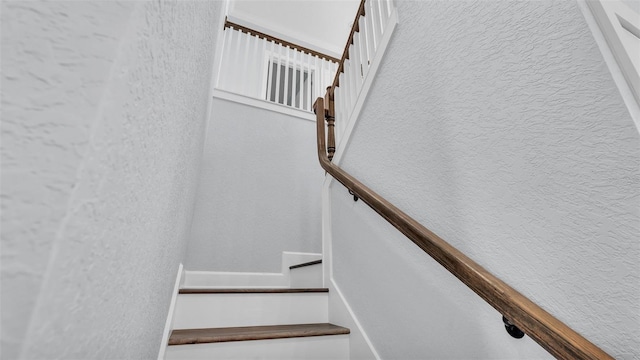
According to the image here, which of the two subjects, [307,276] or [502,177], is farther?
[307,276]

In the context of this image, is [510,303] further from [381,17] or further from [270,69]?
[270,69]

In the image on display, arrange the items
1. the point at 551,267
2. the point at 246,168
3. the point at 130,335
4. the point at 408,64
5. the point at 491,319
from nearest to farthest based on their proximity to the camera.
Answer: the point at 130,335
the point at 551,267
the point at 491,319
the point at 408,64
the point at 246,168

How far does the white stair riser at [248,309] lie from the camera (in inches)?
51.0

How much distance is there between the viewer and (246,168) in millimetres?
2340

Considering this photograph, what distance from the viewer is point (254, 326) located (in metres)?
1.37

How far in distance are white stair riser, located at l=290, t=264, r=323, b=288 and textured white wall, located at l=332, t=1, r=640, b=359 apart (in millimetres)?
554

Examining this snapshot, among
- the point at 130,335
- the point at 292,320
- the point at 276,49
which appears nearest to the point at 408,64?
the point at 130,335

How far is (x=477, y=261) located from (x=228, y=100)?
2.22 meters

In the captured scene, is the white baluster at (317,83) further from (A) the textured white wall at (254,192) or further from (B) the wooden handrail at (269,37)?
(A) the textured white wall at (254,192)

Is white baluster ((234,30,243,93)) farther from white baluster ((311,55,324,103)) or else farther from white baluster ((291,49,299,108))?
white baluster ((311,55,324,103))

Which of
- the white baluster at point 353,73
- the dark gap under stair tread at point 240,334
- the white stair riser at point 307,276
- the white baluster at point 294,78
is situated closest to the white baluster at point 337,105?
the white baluster at point 353,73

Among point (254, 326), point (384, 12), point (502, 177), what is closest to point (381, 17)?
point (384, 12)

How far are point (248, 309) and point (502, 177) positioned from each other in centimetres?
120

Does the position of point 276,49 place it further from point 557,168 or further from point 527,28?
point 557,168
